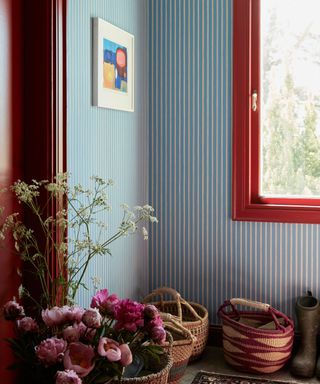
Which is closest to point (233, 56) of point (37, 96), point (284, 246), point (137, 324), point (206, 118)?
point (206, 118)

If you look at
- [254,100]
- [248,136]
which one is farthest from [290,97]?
[248,136]

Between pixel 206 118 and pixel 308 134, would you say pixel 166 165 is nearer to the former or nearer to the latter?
pixel 206 118

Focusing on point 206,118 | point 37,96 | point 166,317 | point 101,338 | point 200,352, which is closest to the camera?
point 101,338

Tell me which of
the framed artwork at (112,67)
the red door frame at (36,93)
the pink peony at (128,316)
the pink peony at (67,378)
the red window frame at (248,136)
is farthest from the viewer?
the red window frame at (248,136)

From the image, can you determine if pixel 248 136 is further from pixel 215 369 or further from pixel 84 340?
pixel 84 340

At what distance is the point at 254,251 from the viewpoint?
3727mm

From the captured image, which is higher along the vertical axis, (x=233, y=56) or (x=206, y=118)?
(x=233, y=56)

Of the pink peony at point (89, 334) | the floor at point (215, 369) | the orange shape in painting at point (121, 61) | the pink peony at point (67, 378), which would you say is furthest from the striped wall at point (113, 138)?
the pink peony at point (67, 378)

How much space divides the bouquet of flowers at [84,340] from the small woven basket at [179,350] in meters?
0.88

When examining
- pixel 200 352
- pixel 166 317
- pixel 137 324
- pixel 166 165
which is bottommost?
pixel 200 352

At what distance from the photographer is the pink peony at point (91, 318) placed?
204cm

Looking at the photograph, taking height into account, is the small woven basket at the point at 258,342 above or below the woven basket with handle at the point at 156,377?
below

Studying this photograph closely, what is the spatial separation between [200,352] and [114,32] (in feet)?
5.51

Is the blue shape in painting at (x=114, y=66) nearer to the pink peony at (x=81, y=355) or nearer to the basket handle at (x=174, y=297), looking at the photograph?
the basket handle at (x=174, y=297)
